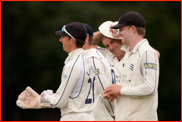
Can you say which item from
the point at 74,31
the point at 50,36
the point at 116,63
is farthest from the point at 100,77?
the point at 50,36

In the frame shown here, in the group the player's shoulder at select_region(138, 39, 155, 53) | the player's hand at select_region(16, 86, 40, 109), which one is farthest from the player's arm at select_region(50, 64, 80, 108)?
the player's shoulder at select_region(138, 39, 155, 53)

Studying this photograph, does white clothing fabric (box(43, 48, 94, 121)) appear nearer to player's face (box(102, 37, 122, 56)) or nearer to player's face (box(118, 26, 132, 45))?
player's face (box(118, 26, 132, 45))

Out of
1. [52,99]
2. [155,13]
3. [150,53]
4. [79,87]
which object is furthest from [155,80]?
[155,13]

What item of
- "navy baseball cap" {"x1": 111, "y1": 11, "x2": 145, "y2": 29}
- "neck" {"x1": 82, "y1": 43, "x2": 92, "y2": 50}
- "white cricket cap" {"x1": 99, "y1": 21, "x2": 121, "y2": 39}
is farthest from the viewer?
"white cricket cap" {"x1": 99, "y1": 21, "x2": 121, "y2": 39}

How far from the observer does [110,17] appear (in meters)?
14.2

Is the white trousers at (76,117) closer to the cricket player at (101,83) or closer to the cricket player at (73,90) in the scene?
the cricket player at (73,90)

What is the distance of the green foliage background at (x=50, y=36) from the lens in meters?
14.5

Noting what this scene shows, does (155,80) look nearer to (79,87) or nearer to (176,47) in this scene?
(79,87)

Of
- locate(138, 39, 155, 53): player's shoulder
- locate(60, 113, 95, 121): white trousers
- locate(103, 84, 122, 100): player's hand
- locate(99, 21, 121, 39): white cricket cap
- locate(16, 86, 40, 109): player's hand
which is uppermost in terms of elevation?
locate(99, 21, 121, 39): white cricket cap

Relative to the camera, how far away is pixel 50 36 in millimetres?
14578

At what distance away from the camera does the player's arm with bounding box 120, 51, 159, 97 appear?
3824 mm

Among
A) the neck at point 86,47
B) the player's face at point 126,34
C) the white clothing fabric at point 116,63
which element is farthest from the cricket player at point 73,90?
the white clothing fabric at point 116,63

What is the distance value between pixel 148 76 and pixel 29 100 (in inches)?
71.5

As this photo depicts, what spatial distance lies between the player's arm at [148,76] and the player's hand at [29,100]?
4.81 feet
